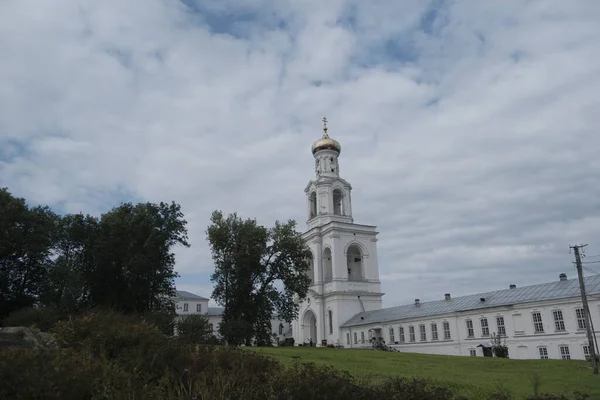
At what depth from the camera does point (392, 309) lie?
56.6 metres

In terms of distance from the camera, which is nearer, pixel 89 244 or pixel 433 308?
pixel 89 244

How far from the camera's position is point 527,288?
4291 cm

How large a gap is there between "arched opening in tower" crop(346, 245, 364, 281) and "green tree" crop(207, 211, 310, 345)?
2137 centimetres

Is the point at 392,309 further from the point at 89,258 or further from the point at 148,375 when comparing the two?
the point at 148,375

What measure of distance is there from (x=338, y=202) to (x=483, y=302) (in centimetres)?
2628

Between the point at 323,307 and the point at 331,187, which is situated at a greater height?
the point at 331,187

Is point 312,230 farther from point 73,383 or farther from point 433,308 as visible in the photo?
point 73,383

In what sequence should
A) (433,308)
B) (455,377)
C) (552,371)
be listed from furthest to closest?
(433,308)
(552,371)
(455,377)

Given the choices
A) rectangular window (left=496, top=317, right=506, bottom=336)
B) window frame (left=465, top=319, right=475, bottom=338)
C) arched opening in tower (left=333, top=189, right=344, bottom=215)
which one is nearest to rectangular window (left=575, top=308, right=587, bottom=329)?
rectangular window (left=496, top=317, right=506, bottom=336)

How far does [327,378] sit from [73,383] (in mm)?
3917

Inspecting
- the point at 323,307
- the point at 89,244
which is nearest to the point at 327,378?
the point at 89,244

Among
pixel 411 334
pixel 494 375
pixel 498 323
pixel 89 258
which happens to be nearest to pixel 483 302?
pixel 498 323

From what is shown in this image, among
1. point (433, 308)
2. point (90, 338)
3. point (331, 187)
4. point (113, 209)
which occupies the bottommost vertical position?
point (90, 338)

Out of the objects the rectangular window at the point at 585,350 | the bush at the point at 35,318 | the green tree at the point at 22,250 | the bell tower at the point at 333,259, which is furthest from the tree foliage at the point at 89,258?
the rectangular window at the point at 585,350
